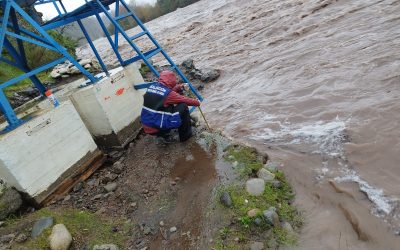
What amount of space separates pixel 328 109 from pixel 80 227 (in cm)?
457

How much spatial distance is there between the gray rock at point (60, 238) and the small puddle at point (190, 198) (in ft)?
3.40

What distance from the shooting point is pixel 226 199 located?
4578 mm

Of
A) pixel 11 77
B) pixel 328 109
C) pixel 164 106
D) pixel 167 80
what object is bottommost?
pixel 328 109

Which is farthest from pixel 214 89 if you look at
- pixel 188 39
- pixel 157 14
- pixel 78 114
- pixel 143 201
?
pixel 157 14

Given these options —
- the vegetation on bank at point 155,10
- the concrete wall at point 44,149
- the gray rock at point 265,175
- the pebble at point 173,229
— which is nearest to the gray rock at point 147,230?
the pebble at point 173,229

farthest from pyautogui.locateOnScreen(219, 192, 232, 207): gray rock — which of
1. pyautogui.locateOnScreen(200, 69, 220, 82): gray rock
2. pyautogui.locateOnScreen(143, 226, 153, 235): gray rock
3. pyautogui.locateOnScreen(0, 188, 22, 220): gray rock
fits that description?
pyautogui.locateOnScreen(200, 69, 220, 82): gray rock

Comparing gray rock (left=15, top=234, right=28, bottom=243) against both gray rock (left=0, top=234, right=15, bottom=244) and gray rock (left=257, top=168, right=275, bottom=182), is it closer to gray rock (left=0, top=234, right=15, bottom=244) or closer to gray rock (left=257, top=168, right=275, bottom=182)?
gray rock (left=0, top=234, right=15, bottom=244)

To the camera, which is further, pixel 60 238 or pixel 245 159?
pixel 245 159

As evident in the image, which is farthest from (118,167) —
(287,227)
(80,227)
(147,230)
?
(287,227)

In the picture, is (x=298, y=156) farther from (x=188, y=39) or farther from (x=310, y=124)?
(x=188, y=39)

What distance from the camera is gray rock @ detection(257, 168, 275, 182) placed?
483 cm

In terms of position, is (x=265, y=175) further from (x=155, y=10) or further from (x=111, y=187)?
(x=155, y=10)

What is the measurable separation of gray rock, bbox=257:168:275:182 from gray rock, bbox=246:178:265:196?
0.13 m

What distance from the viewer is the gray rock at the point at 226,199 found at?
453 centimetres
